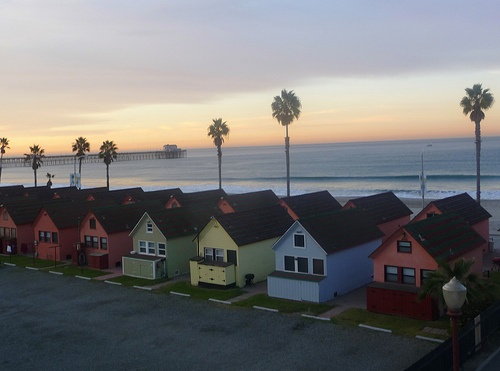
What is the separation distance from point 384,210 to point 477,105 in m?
16.1

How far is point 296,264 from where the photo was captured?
3312cm

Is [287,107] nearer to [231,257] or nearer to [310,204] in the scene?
[310,204]

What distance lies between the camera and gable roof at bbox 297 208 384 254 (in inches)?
1275

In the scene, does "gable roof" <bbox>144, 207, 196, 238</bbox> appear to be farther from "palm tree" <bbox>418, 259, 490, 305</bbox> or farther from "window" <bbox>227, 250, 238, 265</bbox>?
"palm tree" <bbox>418, 259, 490, 305</bbox>

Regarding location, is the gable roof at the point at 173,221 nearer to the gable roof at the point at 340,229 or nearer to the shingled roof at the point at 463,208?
the gable roof at the point at 340,229

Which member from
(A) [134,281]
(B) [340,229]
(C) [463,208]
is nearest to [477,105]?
(C) [463,208]

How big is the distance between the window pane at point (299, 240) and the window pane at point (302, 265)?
0.95 metres

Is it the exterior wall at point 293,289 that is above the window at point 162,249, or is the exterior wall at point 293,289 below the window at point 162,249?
below

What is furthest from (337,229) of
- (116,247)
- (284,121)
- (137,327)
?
(284,121)

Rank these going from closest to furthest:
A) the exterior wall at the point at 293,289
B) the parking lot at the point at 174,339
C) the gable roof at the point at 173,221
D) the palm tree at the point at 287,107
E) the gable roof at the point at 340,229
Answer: the parking lot at the point at 174,339 < the exterior wall at the point at 293,289 < the gable roof at the point at 340,229 < the gable roof at the point at 173,221 < the palm tree at the point at 287,107

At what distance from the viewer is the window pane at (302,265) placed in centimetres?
3281

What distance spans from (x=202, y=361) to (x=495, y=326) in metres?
13.5

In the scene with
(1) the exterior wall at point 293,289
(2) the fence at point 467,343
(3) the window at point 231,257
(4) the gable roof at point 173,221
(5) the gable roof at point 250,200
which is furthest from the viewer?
(5) the gable roof at point 250,200

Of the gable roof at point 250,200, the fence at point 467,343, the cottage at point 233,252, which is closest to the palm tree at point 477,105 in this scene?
the gable roof at point 250,200
